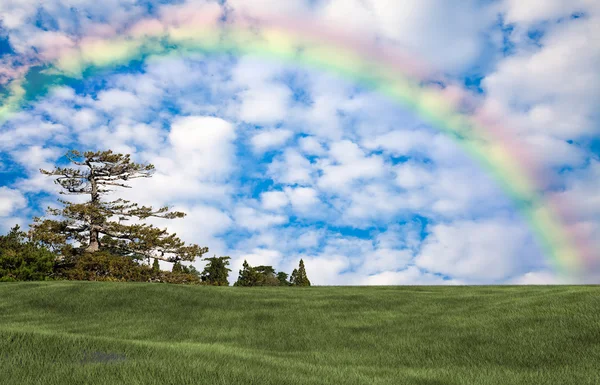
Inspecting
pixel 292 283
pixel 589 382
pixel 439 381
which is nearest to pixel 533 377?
pixel 589 382

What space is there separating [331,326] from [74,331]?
320 inches

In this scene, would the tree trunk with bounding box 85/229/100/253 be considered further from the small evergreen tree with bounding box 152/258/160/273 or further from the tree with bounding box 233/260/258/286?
the tree with bounding box 233/260/258/286

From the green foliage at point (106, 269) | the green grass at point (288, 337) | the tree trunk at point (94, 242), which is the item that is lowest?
the green grass at point (288, 337)

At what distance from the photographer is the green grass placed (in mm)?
7914

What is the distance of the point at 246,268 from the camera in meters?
38.3

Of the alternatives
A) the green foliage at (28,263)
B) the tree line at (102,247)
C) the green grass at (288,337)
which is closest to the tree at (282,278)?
the tree line at (102,247)

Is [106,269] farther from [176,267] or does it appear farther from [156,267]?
[176,267]

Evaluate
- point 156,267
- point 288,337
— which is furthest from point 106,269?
point 288,337

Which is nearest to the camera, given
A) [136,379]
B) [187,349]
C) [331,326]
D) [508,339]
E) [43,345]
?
[136,379]

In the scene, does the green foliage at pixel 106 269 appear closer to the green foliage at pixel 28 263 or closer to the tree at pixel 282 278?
the green foliage at pixel 28 263

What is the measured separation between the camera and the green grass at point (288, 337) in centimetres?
791

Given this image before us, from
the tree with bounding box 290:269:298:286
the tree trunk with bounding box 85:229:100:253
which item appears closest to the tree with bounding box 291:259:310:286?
the tree with bounding box 290:269:298:286

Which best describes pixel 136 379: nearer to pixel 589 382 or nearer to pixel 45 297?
pixel 589 382

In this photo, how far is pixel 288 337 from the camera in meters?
13.4
